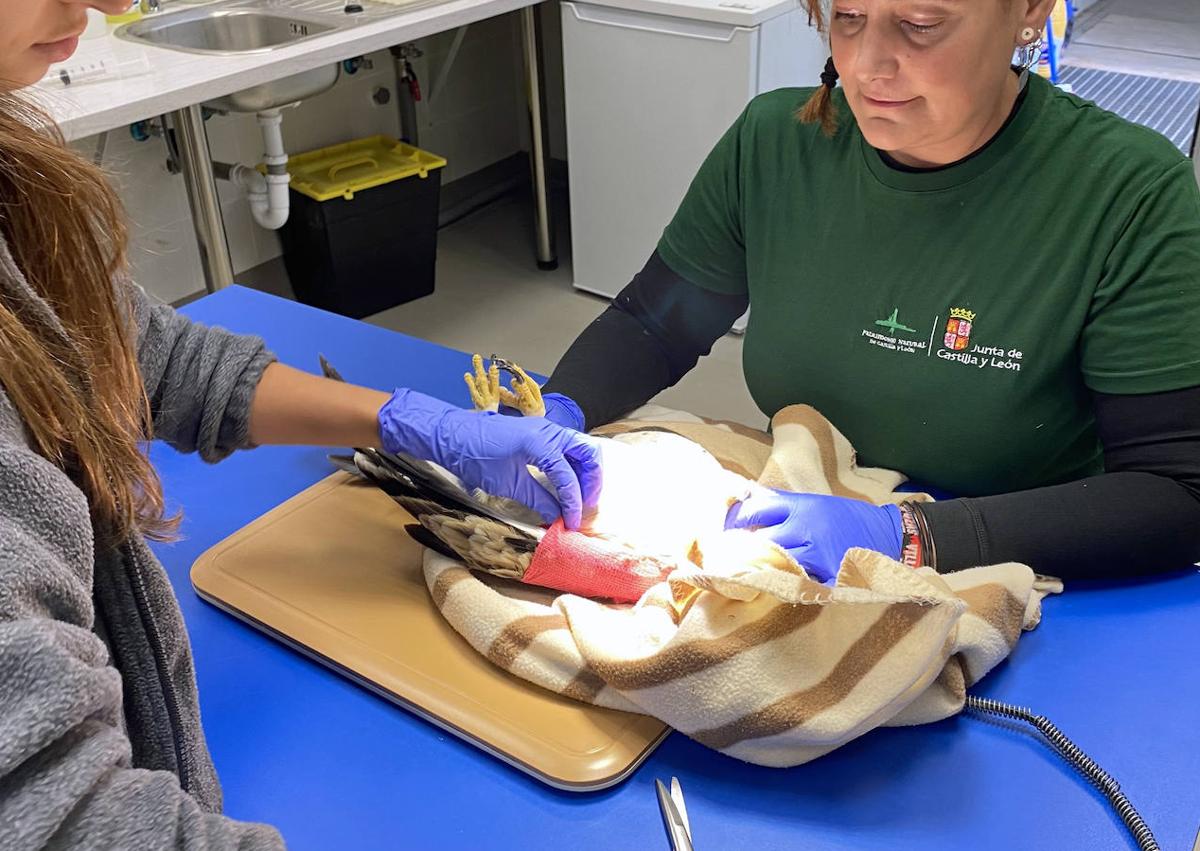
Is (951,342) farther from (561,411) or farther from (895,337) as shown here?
(561,411)

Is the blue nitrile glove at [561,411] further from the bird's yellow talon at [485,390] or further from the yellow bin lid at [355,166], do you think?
the yellow bin lid at [355,166]

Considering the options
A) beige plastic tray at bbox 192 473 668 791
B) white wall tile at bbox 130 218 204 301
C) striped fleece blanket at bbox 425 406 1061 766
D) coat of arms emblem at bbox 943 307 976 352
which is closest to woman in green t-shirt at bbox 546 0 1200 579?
coat of arms emblem at bbox 943 307 976 352

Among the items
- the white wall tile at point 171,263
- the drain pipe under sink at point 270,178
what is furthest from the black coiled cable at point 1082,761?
the white wall tile at point 171,263

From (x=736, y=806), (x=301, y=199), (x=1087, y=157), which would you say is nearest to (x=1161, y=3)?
(x=301, y=199)

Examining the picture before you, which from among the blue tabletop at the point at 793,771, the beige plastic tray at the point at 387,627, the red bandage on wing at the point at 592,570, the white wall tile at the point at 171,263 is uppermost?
the red bandage on wing at the point at 592,570

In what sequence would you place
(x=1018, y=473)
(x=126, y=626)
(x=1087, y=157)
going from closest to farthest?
(x=126, y=626) < (x=1087, y=157) < (x=1018, y=473)

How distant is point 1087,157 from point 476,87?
11.6ft

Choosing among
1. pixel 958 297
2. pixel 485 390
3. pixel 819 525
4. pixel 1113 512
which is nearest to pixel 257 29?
pixel 485 390

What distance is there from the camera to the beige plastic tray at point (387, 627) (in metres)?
0.94

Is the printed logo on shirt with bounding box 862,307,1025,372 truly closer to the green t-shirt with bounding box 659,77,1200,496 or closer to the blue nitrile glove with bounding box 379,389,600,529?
the green t-shirt with bounding box 659,77,1200,496

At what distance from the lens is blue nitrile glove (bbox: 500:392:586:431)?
4.44 ft

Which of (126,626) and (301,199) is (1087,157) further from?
(301,199)

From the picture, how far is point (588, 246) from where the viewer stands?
3.71 metres

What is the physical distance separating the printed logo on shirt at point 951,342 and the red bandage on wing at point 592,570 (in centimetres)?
45
